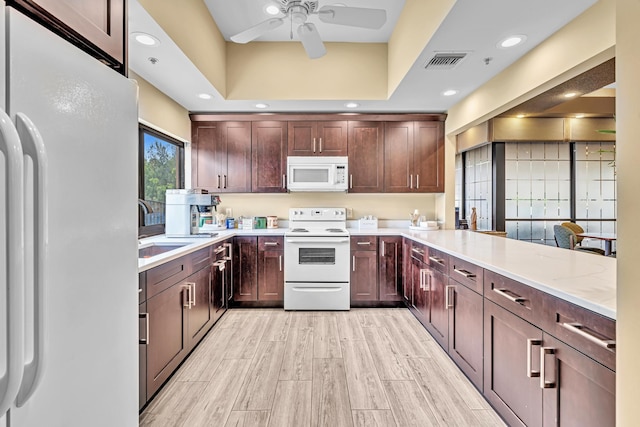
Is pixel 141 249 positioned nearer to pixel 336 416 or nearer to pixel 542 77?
pixel 336 416

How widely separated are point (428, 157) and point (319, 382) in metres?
3.03

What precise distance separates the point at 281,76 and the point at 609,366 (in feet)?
11.6

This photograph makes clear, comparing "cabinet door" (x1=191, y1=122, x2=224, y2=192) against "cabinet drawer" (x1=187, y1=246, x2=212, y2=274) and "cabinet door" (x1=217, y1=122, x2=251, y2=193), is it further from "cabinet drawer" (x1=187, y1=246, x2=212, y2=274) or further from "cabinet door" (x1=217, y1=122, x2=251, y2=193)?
"cabinet drawer" (x1=187, y1=246, x2=212, y2=274)

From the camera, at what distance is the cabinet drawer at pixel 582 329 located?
1127 mm

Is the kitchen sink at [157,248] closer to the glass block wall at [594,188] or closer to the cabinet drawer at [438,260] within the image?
the cabinet drawer at [438,260]

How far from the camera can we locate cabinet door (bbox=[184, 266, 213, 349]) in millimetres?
2600

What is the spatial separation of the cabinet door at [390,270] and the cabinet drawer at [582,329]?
2.40m

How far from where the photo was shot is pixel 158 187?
3.57m

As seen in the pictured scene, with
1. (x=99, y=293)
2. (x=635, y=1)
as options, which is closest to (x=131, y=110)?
(x=99, y=293)

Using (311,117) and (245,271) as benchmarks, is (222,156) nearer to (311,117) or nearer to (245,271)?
(311,117)

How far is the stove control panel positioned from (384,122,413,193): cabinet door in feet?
2.17

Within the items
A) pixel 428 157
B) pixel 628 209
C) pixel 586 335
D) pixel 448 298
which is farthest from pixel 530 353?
pixel 428 157

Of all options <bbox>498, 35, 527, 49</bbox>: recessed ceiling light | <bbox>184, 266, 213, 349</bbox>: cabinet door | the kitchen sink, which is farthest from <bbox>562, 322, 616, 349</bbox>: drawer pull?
the kitchen sink

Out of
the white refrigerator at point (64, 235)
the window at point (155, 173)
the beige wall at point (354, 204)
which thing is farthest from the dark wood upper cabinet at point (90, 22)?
the beige wall at point (354, 204)
